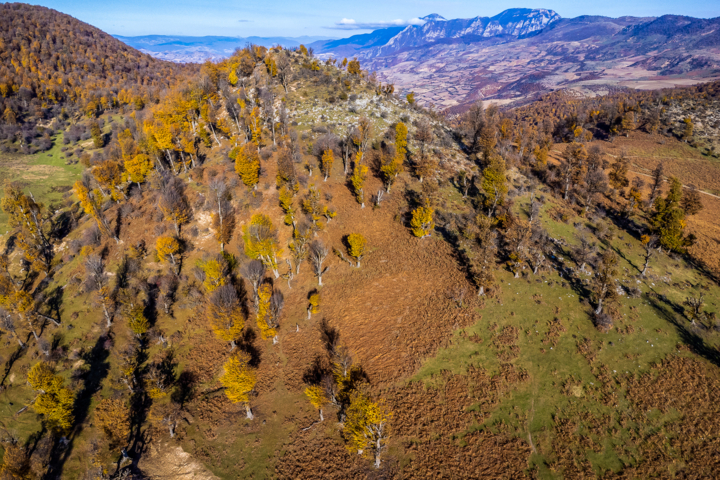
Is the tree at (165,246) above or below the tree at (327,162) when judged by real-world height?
below

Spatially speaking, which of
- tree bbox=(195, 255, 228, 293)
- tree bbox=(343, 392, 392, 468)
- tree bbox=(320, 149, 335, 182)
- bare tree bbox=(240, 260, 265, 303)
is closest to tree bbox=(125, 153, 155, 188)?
tree bbox=(195, 255, 228, 293)

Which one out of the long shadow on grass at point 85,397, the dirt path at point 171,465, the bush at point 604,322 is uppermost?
the bush at point 604,322

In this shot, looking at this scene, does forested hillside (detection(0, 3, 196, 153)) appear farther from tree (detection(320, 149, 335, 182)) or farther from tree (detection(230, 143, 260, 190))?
tree (detection(320, 149, 335, 182))

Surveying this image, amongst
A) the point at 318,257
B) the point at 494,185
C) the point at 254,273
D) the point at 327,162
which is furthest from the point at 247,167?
the point at 494,185

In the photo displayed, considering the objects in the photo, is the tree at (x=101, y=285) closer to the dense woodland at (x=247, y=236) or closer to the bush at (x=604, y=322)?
the dense woodland at (x=247, y=236)

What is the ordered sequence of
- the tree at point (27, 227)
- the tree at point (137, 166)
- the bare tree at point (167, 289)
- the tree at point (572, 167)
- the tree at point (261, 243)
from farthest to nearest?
the tree at point (572, 167)
the tree at point (137, 166)
the tree at point (27, 227)
the bare tree at point (167, 289)
the tree at point (261, 243)

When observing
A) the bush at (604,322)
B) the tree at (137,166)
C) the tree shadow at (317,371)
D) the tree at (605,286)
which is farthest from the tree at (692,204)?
the tree at (137,166)
